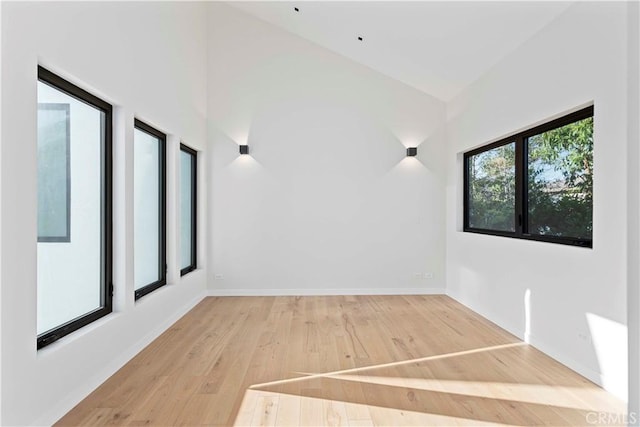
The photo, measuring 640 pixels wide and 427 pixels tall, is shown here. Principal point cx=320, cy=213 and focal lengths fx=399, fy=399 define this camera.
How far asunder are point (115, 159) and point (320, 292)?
338 centimetres

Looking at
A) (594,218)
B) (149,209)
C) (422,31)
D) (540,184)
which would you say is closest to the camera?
(594,218)

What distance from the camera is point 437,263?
5.75 m

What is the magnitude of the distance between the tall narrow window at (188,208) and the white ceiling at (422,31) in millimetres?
2239

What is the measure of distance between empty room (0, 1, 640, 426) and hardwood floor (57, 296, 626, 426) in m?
0.02

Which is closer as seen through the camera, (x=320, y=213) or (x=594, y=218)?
(x=594, y=218)

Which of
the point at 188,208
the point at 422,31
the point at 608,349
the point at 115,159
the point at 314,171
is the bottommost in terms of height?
the point at 608,349

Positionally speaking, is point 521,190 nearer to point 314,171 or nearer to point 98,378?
point 314,171

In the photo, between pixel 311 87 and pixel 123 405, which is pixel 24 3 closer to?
pixel 123 405

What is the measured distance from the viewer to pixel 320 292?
566 cm

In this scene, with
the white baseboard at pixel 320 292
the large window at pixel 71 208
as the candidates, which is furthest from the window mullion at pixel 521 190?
the large window at pixel 71 208

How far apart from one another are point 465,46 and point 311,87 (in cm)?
227

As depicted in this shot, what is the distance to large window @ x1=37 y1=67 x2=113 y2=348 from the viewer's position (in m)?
2.33

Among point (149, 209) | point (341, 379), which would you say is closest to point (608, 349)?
point (341, 379)

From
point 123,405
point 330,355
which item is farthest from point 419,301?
point 123,405
